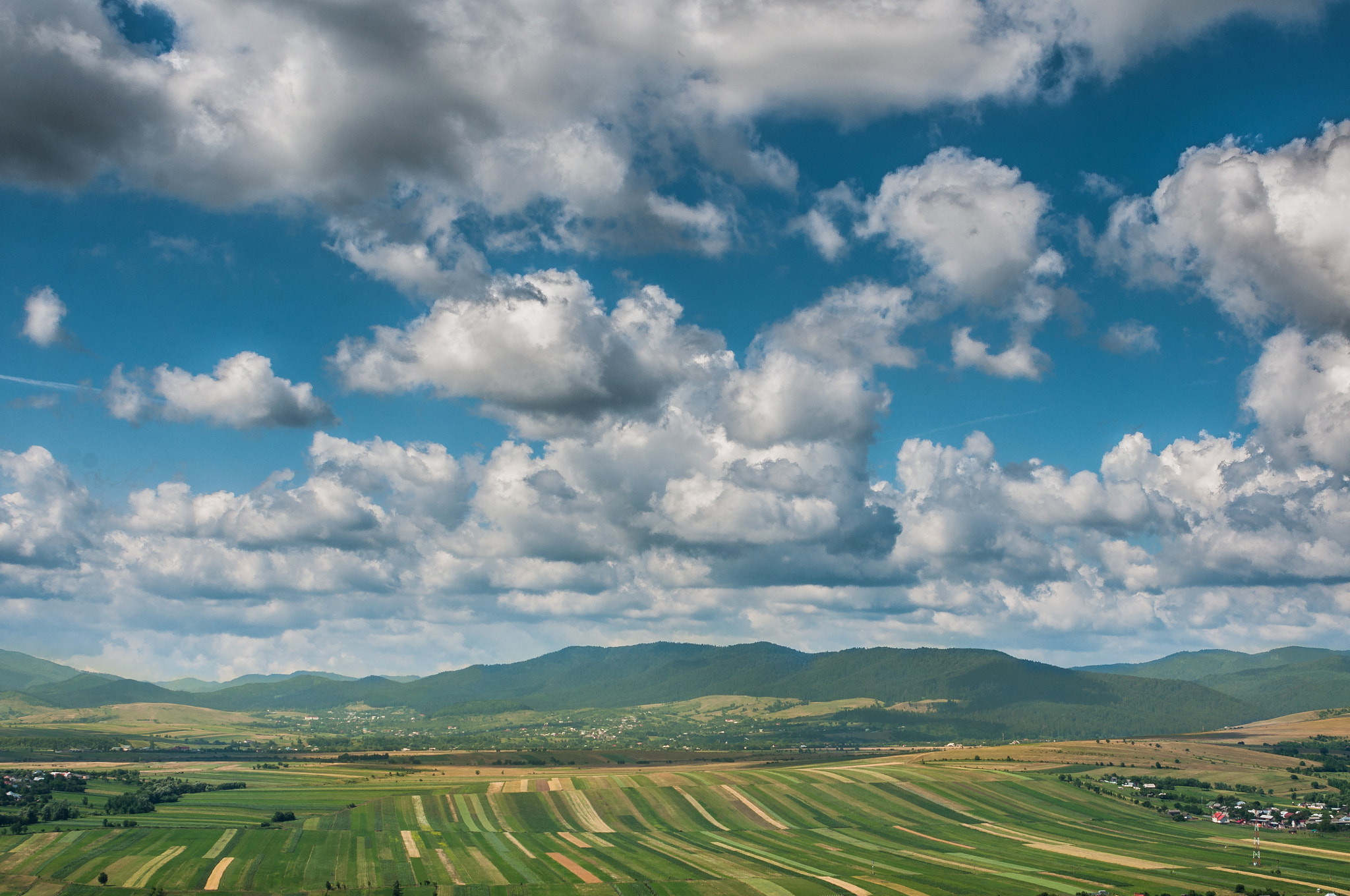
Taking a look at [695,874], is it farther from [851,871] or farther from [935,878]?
[935,878]

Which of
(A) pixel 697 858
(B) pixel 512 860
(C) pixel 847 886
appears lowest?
(A) pixel 697 858

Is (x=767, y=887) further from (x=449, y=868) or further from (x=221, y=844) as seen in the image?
(x=221, y=844)

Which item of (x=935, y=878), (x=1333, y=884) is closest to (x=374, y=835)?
(x=935, y=878)

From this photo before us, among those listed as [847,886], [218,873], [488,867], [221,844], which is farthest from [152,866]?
[847,886]

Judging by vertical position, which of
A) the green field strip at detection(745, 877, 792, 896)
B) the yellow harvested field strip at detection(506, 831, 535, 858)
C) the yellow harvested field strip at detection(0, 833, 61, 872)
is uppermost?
the yellow harvested field strip at detection(0, 833, 61, 872)

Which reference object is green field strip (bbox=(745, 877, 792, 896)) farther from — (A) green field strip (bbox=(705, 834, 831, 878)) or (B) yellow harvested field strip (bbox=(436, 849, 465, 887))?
(B) yellow harvested field strip (bbox=(436, 849, 465, 887))

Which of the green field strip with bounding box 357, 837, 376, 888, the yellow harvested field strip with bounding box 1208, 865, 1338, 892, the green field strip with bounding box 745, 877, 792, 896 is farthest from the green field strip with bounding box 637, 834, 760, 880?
the yellow harvested field strip with bounding box 1208, 865, 1338, 892
